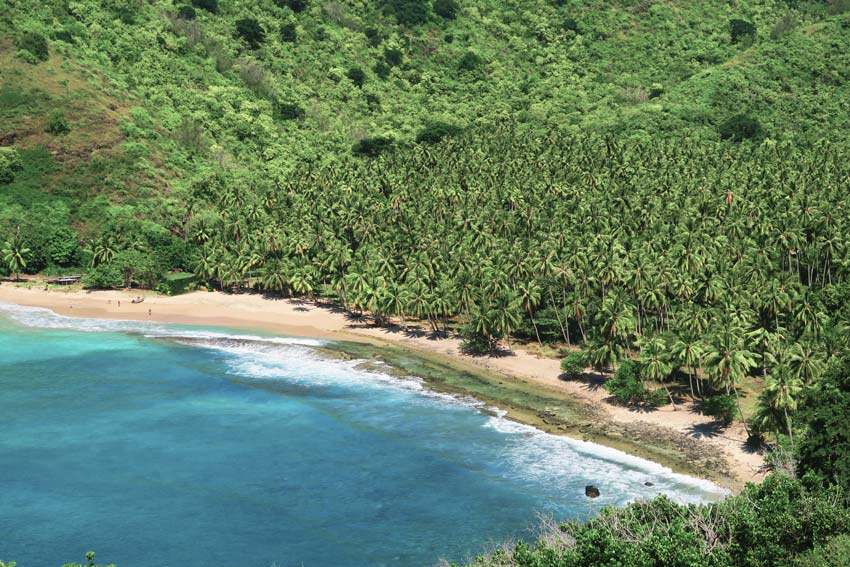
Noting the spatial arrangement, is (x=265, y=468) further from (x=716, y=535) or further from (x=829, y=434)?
(x=829, y=434)

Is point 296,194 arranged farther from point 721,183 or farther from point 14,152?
point 721,183

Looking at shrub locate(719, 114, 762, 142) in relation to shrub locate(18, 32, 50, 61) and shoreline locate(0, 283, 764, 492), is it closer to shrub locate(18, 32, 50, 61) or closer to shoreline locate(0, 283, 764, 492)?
shoreline locate(0, 283, 764, 492)

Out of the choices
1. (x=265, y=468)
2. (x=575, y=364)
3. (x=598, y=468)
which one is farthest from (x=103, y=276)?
(x=598, y=468)

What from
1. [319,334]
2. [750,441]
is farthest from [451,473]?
[319,334]

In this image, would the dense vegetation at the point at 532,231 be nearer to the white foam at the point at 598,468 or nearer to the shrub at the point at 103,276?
the shrub at the point at 103,276

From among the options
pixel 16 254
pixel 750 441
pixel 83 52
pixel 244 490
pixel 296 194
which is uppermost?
pixel 83 52

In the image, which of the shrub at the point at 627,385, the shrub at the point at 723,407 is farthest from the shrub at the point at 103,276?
the shrub at the point at 723,407

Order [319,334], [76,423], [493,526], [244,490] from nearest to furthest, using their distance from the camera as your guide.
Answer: [493,526] < [244,490] < [76,423] < [319,334]
